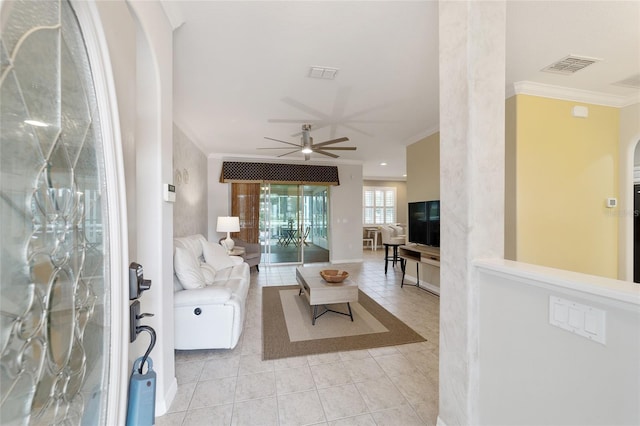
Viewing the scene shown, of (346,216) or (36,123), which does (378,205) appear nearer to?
(346,216)

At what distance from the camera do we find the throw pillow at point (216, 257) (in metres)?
3.93

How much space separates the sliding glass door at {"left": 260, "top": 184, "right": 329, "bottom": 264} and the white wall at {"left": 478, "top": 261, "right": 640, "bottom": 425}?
582 cm

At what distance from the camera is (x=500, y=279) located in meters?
1.29

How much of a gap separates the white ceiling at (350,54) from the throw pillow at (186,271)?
6.34ft

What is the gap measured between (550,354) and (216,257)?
388 centimetres

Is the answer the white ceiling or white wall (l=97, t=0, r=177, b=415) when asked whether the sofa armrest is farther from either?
the white ceiling

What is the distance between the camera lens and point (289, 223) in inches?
280

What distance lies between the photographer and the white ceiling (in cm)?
192

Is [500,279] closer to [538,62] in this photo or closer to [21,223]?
[21,223]

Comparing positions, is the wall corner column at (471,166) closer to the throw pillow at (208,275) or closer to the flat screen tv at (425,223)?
the throw pillow at (208,275)

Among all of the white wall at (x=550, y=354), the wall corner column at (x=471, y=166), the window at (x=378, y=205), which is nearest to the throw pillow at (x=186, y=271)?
the wall corner column at (x=471, y=166)

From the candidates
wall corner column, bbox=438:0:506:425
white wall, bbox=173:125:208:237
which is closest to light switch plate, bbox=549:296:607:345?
wall corner column, bbox=438:0:506:425

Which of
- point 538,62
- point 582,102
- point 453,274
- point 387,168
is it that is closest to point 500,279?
point 453,274

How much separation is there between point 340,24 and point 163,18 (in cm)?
129
